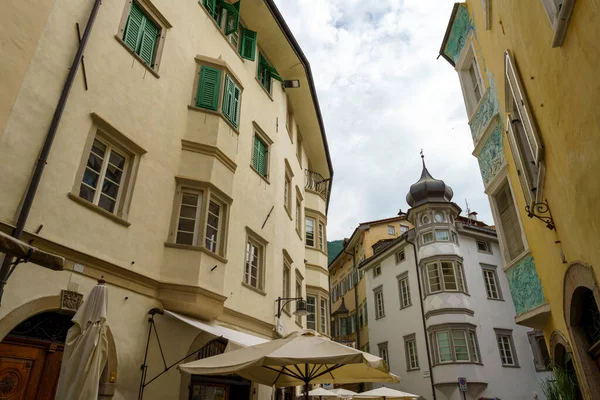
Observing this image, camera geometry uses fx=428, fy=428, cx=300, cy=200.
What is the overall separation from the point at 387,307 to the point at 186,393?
→ 24267 mm

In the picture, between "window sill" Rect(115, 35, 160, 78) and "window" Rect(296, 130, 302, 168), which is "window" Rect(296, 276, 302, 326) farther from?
"window sill" Rect(115, 35, 160, 78)

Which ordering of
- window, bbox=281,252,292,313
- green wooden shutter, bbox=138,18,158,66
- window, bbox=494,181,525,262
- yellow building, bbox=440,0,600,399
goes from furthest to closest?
window, bbox=281,252,292,313 < window, bbox=494,181,525,262 < green wooden shutter, bbox=138,18,158,66 < yellow building, bbox=440,0,600,399

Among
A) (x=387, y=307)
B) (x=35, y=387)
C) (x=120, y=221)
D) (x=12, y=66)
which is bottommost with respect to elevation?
(x=35, y=387)

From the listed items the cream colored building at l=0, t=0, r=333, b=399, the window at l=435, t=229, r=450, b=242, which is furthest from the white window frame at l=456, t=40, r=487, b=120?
the window at l=435, t=229, r=450, b=242

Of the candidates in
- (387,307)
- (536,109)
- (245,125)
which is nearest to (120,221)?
(245,125)

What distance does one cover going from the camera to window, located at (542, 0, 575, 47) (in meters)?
4.53

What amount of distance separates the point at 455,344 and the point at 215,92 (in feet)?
68.7

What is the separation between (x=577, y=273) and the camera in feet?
19.8

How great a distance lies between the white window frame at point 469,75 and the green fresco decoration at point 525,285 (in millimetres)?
4426

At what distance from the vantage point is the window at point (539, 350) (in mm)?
25219

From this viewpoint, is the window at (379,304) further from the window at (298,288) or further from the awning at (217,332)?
the awning at (217,332)

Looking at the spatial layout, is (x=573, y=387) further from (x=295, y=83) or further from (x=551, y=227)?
(x=295, y=83)

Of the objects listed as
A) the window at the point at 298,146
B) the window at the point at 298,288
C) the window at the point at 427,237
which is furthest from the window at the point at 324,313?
the window at the point at 427,237

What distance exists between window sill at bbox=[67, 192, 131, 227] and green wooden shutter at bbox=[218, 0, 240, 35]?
7.87 metres
